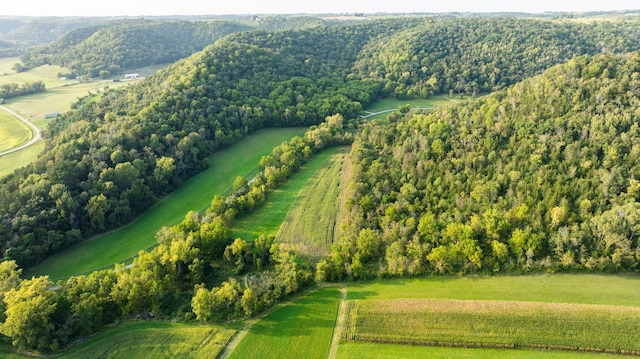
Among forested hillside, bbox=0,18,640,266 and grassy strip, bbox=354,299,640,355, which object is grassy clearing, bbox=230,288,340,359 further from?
forested hillside, bbox=0,18,640,266

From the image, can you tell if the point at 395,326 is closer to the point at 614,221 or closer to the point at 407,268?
the point at 407,268

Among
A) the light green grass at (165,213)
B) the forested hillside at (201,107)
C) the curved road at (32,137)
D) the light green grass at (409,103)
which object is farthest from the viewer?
the light green grass at (409,103)

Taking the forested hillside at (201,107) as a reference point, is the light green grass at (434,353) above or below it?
below

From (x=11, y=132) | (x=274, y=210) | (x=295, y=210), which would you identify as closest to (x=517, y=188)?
(x=295, y=210)

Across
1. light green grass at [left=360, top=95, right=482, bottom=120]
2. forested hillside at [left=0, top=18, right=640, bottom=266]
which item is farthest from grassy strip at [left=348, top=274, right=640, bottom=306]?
light green grass at [left=360, top=95, right=482, bottom=120]

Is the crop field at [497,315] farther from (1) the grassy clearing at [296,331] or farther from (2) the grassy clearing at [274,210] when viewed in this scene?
(2) the grassy clearing at [274,210]

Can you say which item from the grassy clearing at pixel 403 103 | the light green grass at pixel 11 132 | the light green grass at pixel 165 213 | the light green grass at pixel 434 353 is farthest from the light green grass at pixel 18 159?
the grassy clearing at pixel 403 103

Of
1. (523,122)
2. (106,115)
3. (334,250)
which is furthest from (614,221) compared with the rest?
(106,115)
